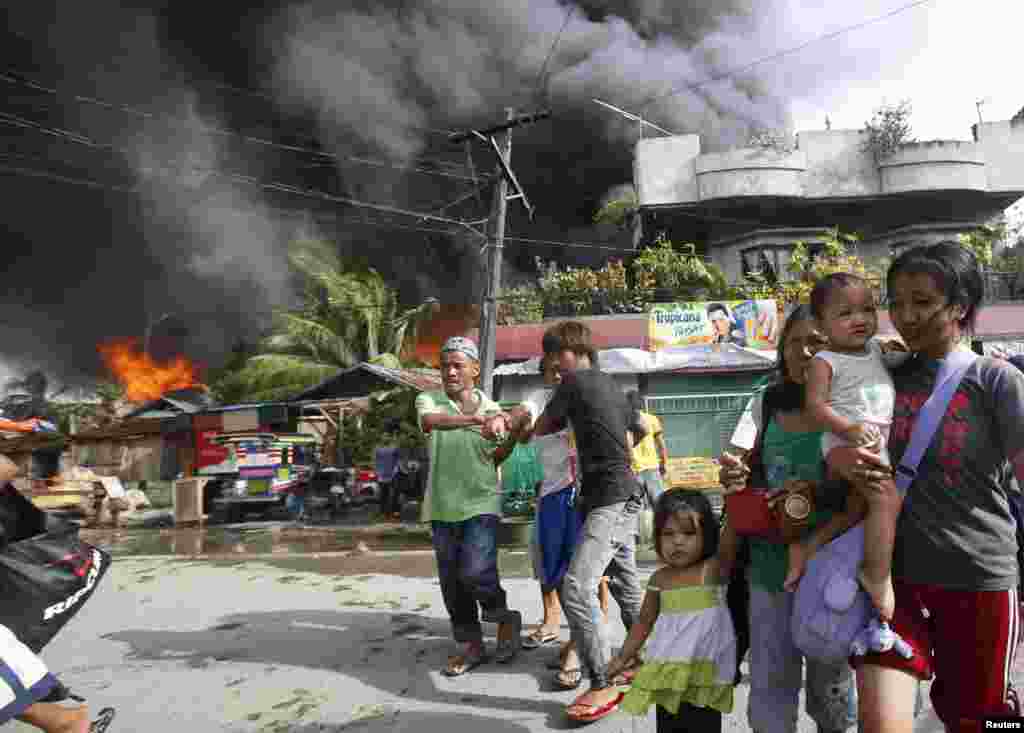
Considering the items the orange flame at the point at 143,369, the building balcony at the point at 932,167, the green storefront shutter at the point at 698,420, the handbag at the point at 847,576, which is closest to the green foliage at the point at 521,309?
the green storefront shutter at the point at 698,420

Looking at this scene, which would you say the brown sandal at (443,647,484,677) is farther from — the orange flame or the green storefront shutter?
the orange flame

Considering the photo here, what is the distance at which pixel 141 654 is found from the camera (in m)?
4.45

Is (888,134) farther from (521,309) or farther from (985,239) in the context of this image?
(521,309)

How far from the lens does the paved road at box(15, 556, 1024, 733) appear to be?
Answer: 10.7 ft

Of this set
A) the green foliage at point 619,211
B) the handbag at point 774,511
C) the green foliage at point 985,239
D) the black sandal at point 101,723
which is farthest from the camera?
the green foliage at point 619,211

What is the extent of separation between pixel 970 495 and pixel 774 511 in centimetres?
51

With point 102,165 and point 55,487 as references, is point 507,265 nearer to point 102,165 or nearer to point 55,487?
point 102,165

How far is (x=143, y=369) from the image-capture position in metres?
40.2

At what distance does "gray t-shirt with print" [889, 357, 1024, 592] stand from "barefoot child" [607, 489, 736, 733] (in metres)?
0.66

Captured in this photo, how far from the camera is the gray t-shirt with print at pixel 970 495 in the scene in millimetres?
1867

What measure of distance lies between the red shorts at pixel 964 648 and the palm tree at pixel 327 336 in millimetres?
21363

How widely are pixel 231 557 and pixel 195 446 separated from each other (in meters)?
10.1

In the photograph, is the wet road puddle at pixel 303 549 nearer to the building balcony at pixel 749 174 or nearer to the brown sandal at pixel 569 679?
the brown sandal at pixel 569 679

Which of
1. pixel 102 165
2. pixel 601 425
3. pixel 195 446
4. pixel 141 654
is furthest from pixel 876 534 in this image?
pixel 102 165
